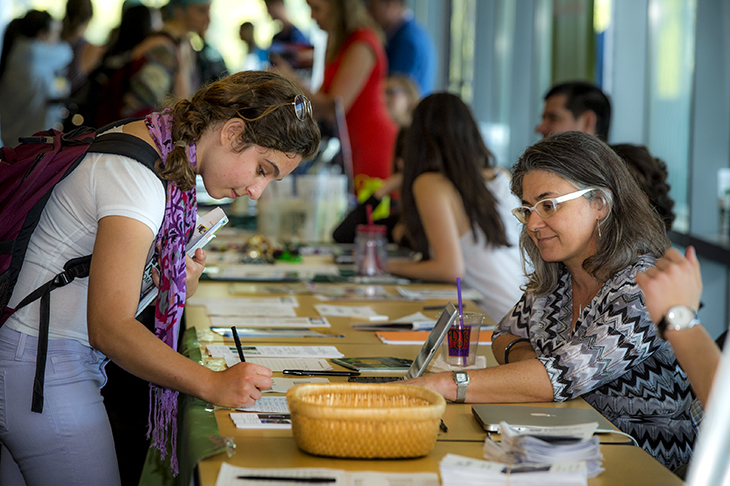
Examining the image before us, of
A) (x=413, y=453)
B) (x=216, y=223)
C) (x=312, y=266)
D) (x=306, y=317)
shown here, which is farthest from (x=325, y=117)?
(x=413, y=453)

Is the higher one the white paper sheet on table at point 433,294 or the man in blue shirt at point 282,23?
the man in blue shirt at point 282,23

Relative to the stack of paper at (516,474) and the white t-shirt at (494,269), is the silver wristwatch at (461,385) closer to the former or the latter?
the stack of paper at (516,474)

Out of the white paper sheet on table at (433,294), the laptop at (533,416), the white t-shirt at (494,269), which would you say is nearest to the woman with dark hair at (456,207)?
the white t-shirt at (494,269)

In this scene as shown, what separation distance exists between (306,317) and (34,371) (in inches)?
36.0

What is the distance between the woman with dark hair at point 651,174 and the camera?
106 inches

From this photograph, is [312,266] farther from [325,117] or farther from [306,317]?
[325,117]

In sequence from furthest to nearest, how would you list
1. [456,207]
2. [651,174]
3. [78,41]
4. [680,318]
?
[78,41]
[456,207]
[651,174]
[680,318]

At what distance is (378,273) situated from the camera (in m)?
3.13

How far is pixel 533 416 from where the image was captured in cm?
143

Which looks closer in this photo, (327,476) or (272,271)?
(327,476)

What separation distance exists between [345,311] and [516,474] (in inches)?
52.5

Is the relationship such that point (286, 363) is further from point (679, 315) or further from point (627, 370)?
point (679, 315)

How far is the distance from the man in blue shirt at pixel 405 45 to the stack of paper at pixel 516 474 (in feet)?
17.8

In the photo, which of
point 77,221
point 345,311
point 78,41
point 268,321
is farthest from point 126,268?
point 78,41
